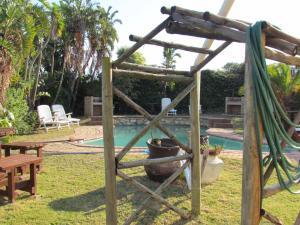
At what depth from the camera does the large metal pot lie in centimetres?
518

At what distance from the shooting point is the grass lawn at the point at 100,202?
4.01m

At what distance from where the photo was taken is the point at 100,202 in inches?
181

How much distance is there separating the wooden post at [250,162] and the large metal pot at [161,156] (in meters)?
A: 3.23

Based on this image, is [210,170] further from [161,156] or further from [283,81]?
[283,81]

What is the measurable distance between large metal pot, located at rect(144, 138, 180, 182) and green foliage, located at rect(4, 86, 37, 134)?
6603 mm

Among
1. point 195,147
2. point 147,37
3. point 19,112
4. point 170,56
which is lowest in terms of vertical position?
point 195,147

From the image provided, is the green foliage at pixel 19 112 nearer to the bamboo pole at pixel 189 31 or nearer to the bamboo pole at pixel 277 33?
the bamboo pole at pixel 189 31

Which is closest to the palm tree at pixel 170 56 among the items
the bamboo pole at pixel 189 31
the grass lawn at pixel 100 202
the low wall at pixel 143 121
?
the low wall at pixel 143 121

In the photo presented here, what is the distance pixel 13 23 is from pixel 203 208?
28.9 feet

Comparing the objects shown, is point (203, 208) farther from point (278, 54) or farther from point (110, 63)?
point (278, 54)

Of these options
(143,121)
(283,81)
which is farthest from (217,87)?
(283,81)

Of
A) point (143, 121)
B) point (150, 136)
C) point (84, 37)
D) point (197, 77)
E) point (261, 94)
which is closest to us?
point (261, 94)

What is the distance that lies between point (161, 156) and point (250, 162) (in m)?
3.35

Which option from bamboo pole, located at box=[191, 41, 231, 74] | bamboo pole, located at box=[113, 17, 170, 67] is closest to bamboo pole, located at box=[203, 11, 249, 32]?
bamboo pole, located at box=[113, 17, 170, 67]
